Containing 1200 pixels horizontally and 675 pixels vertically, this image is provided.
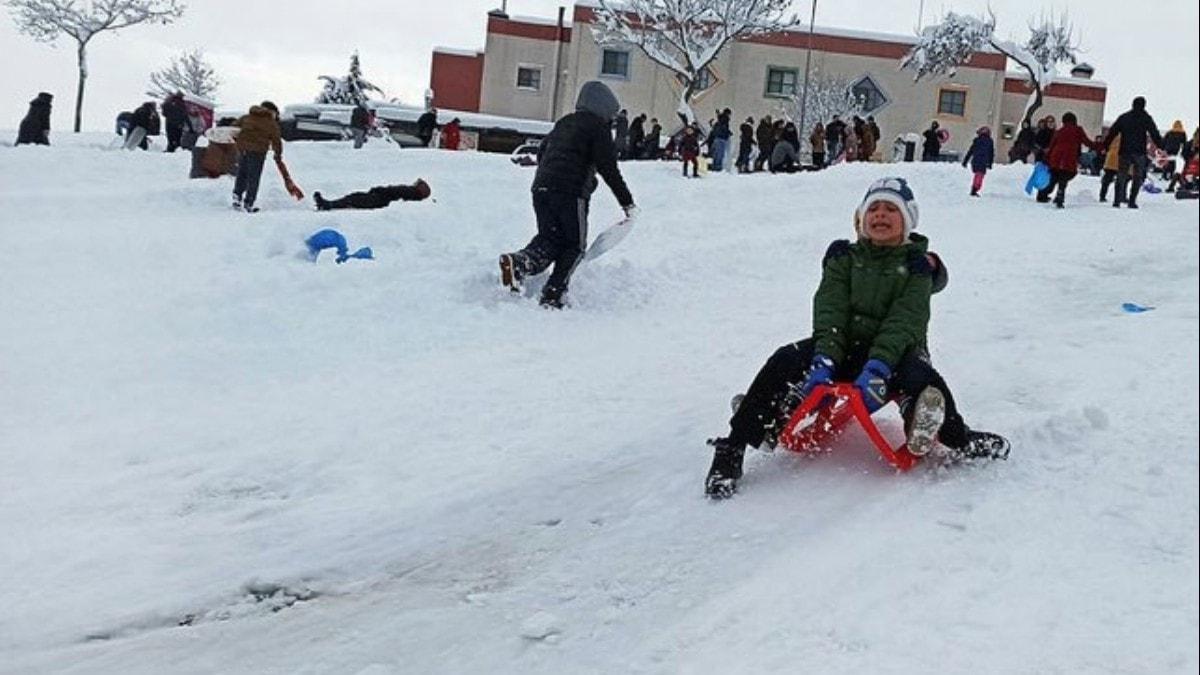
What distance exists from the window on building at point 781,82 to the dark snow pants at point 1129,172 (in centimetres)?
2955

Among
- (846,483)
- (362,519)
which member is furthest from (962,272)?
(362,519)

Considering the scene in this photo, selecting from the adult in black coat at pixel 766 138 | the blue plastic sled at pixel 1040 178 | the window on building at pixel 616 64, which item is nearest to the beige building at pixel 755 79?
the window on building at pixel 616 64

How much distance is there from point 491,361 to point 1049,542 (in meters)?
3.70

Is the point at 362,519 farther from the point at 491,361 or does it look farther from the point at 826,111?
the point at 826,111

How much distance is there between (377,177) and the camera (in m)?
16.2

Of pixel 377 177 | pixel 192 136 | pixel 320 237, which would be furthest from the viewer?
pixel 192 136

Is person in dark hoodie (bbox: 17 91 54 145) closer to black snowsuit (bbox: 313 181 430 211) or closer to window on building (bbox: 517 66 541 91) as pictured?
black snowsuit (bbox: 313 181 430 211)

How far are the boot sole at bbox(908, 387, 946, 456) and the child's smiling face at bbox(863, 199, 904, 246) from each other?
2.22ft

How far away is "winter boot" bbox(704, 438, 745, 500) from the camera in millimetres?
4074

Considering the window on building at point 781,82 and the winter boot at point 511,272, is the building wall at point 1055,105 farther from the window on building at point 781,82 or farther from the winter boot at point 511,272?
the winter boot at point 511,272

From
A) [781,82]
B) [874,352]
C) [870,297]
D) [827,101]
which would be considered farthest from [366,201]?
[781,82]

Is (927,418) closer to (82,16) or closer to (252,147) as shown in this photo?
(252,147)

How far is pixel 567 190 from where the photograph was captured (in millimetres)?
7930

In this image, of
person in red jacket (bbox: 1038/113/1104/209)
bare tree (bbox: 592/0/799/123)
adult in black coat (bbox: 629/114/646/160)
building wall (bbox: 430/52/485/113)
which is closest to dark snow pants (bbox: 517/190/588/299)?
person in red jacket (bbox: 1038/113/1104/209)
